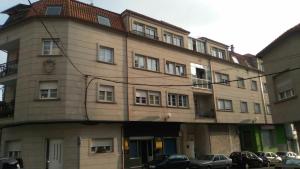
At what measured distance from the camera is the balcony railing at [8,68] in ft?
76.0

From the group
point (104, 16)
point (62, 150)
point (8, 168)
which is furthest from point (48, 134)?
point (104, 16)

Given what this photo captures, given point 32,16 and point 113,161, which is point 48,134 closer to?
point 113,161

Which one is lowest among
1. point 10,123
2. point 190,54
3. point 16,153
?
point 16,153

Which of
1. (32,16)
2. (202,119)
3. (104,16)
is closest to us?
(32,16)

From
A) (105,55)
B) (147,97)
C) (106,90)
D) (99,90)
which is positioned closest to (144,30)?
(105,55)

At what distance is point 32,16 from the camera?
22391mm

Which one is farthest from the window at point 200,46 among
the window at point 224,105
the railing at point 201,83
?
the window at point 224,105

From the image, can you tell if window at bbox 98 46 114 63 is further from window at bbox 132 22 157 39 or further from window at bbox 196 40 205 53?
window at bbox 196 40 205 53

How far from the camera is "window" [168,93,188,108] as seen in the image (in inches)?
1109

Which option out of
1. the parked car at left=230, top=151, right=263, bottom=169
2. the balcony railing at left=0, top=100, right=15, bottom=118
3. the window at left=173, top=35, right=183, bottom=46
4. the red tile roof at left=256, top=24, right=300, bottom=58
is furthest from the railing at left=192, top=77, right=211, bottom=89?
the balcony railing at left=0, top=100, right=15, bottom=118

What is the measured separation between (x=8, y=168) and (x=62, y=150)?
735cm

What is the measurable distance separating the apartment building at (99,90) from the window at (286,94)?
9.64m

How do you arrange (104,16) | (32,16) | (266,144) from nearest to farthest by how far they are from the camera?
(32,16)
(104,16)
(266,144)

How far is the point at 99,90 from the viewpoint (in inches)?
906
